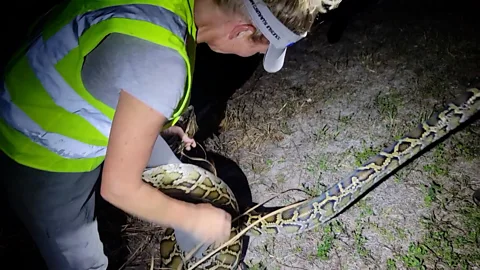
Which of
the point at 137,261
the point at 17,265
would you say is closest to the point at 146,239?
the point at 137,261

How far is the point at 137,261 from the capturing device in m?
2.57

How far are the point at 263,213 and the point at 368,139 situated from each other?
92 cm

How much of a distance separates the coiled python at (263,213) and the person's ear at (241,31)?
107 cm

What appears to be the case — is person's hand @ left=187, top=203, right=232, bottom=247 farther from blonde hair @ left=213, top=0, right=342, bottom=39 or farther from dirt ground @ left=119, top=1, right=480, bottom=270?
dirt ground @ left=119, top=1, right=480, bottom=270

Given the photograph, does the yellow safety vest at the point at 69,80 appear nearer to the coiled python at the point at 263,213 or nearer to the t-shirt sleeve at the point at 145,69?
the t-shirt sleeve at the point at 145,69

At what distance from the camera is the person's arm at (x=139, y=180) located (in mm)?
1236

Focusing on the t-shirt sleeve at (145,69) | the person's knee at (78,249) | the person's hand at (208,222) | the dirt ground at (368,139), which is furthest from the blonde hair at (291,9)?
the dirt ground at (368,139)

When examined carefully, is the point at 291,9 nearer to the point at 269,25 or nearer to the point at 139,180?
the point at 269,25

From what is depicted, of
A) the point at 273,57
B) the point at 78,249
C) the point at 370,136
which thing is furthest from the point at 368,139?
the point at 78,249

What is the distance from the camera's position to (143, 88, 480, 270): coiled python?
2.46 meters

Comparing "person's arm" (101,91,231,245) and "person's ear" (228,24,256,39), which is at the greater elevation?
"person's ear" (228,24,256,39)

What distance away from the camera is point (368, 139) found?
10.5 ft

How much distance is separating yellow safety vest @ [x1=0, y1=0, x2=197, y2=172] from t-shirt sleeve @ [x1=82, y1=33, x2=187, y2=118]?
0.02 metres

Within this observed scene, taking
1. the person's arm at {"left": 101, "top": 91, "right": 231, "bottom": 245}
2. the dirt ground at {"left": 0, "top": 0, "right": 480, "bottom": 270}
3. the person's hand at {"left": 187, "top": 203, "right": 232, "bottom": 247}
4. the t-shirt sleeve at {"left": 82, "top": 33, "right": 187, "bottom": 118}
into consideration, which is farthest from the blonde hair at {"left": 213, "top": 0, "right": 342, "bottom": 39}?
the dirt ground at {"left": 0, "top": 0, "right": 480, "bottom": 270}
